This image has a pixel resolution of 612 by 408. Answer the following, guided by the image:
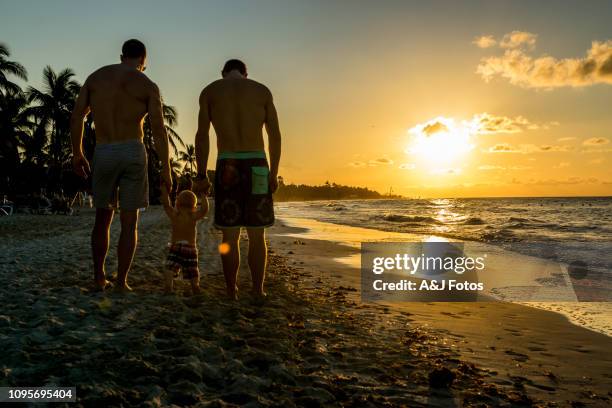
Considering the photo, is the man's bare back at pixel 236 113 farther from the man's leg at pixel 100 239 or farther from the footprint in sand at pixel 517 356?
the footprint in sand at pixel 517 356

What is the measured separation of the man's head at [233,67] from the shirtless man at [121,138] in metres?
0.65

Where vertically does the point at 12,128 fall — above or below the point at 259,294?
above

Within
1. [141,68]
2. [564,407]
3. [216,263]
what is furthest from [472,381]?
[216,263]

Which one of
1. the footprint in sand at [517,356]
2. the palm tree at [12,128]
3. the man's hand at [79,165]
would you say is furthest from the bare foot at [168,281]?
the palm tree at [12,128]

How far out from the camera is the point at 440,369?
2.57 m

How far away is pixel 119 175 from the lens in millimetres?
3889

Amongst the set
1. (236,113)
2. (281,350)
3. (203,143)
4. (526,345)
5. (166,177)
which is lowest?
(526,345)

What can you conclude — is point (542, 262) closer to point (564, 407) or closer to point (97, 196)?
point (564, 407)

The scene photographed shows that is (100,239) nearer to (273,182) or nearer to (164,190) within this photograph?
(164,190)

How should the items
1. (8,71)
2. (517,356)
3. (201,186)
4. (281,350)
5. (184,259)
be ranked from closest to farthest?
(281,350) → (517,356) → (201,186) → (184,259) → (8,71)

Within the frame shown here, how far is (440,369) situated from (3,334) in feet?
8.77

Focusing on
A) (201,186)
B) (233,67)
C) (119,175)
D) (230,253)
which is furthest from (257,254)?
(233,67)

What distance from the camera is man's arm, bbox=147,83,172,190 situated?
3.93 meters

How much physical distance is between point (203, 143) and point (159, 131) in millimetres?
418
